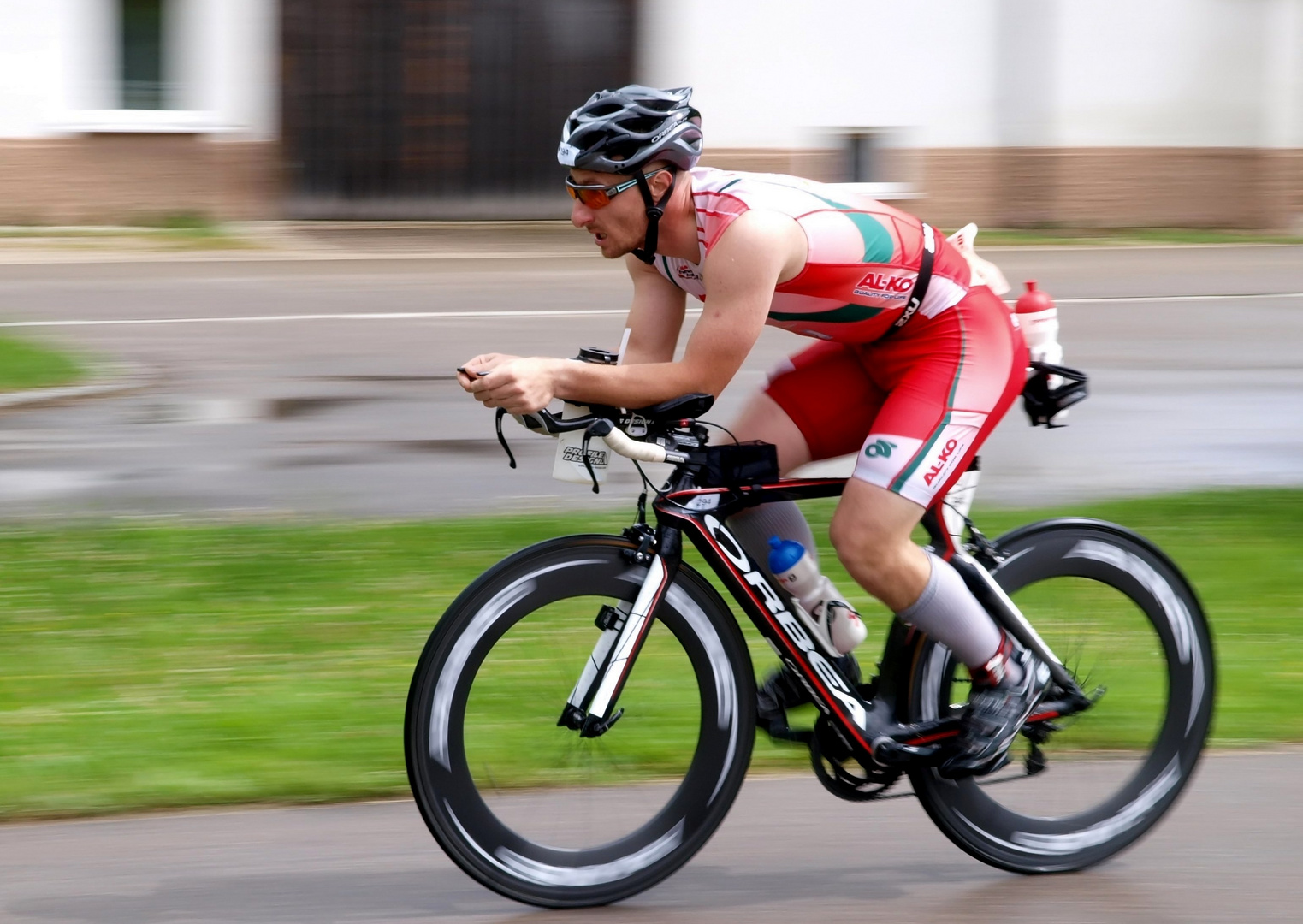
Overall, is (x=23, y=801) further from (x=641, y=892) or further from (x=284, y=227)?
(x=284, y=227)

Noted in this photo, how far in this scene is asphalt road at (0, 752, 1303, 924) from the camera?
371cm

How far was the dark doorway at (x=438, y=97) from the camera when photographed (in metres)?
18.4

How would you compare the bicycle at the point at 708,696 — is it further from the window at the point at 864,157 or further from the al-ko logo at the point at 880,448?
the window at the point at 864,157

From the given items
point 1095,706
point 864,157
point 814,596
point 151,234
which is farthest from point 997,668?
point 864,157

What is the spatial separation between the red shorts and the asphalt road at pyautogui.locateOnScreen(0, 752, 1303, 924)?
2.97 ft

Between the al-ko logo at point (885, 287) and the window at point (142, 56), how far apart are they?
1555cm

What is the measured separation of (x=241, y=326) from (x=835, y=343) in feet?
29.6

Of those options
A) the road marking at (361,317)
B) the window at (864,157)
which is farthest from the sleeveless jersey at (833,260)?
the window at (864,157)

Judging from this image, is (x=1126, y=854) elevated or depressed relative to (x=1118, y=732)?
depressed

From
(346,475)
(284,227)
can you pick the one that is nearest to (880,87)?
(284,227)

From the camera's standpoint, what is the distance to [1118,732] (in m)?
4.02

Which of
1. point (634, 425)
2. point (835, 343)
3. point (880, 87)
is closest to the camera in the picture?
point (634, 425)

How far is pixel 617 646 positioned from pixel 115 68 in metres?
15.8

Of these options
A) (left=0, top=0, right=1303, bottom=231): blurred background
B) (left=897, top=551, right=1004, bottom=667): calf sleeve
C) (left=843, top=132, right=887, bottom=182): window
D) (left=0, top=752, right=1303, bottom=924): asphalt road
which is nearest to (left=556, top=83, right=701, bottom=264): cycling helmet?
(left=897, top=551, right=1004, bottom=667): calf sleeve
